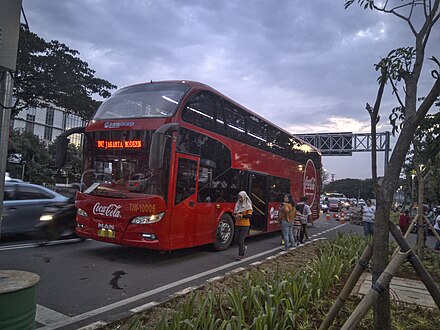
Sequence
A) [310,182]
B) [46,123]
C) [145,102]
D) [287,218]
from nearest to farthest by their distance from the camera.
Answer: [145,102] → [287,218] → [310,182] → [46,123]

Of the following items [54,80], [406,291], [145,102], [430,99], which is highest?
[54,80]

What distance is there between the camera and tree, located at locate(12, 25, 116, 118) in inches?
747

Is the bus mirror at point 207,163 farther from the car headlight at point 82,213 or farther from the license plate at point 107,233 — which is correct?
the car headlight at point 82,213

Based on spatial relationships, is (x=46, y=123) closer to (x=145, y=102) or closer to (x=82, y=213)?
(x=82, y=213)

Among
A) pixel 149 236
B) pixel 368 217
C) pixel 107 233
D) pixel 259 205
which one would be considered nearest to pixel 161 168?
pixel 149 236

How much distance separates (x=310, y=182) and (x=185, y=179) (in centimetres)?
1055

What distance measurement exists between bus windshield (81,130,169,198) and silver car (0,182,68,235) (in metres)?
1.93

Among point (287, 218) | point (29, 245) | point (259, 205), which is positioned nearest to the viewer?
point (29, 245)

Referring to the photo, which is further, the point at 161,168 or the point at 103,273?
the point at 161,168

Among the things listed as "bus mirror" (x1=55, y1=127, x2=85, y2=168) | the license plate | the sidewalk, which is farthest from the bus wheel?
"bus mirror" (x1=55, y1=127, x2=85, y2=168)

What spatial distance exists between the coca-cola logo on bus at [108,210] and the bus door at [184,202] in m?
1.12

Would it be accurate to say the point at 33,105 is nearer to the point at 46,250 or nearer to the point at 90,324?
the point at 46,250

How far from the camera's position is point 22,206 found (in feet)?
28.1

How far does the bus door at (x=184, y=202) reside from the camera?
7.37m
